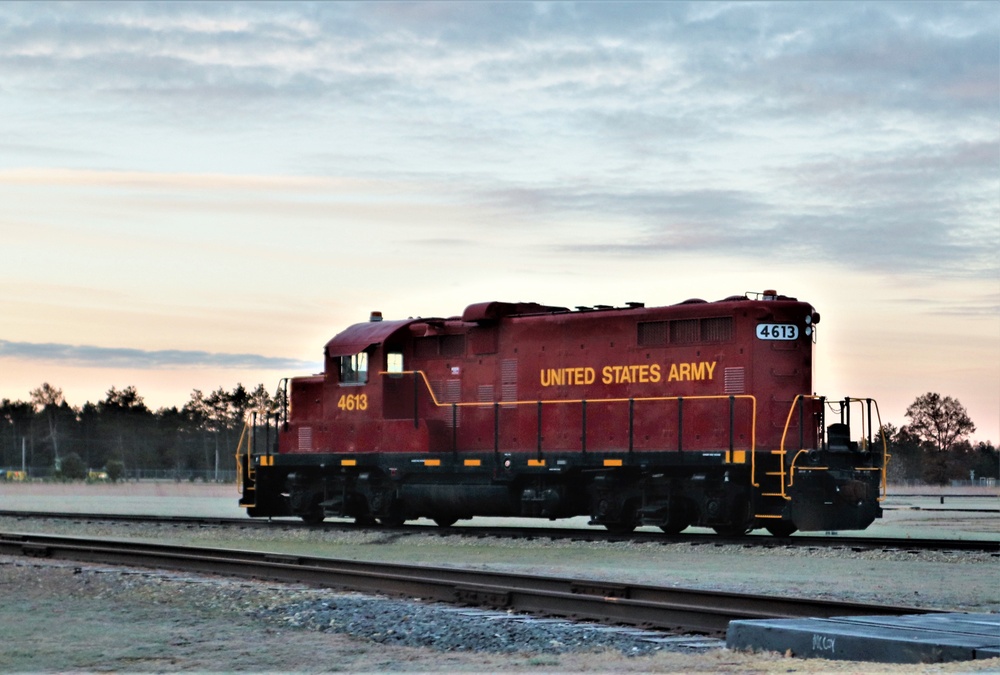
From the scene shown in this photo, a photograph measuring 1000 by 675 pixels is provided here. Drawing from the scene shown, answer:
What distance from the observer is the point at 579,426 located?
22438 mm

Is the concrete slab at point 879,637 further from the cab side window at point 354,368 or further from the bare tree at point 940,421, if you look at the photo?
the bare tree at point 940,421

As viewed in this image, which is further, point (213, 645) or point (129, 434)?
point (129, 434)

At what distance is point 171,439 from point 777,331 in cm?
12018

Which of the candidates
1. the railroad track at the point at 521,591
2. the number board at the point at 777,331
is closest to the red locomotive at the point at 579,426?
the number board at the point at 777,331

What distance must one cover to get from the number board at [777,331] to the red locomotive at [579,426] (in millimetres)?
25

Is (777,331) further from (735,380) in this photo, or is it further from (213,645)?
(213,645)

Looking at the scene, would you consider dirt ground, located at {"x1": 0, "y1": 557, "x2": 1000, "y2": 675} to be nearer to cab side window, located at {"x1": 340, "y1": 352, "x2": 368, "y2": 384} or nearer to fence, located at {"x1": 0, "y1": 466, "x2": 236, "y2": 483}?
cab side window, located at {"x1": 340, "y1": 352, "x2": 368, "y2": 384}

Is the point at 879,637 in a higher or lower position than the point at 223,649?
higher

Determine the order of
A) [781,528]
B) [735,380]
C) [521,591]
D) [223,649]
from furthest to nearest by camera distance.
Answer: [781,528]
[735,380]
[521,591]
[223,649]

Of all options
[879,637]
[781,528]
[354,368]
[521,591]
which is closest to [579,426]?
[781,528]

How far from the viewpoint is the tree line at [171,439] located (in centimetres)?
11175

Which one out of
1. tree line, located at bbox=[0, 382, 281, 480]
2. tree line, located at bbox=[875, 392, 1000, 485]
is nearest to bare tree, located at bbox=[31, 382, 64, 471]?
tree line, located at bbox=[0, 382, 281, 480]

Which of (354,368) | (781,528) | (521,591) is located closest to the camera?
(521,591)

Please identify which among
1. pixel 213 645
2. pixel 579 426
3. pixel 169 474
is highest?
pixel 579 426
